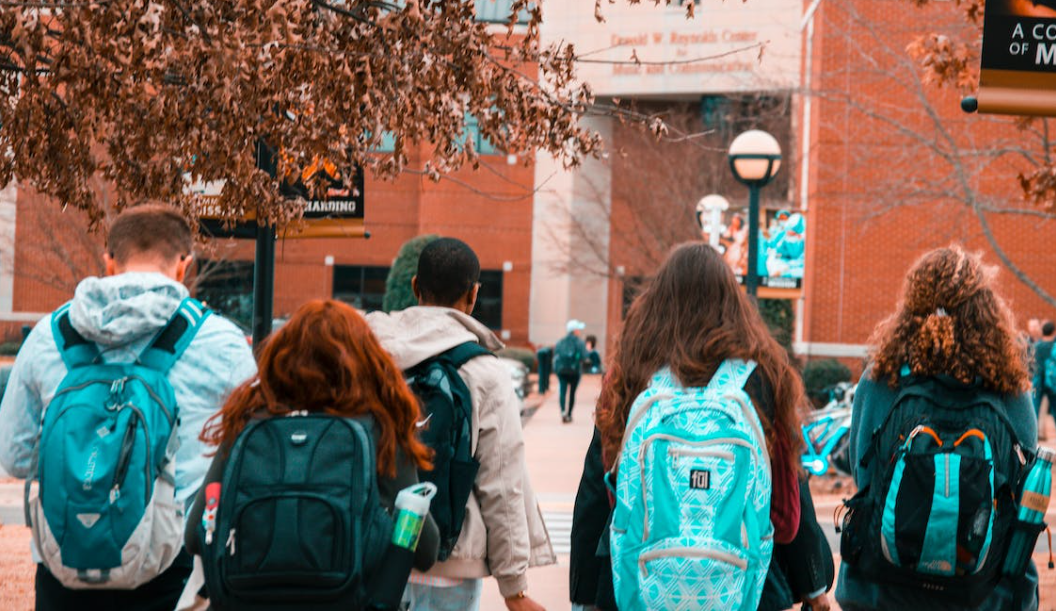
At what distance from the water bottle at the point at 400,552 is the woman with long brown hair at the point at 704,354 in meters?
0.79

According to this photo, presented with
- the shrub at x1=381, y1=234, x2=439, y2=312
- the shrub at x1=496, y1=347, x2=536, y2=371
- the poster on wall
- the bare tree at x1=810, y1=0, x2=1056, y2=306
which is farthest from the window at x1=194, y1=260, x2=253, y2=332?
the bare tree at x1=810, y1=0, x2=1056, y2=306

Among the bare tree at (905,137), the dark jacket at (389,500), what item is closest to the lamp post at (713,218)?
the bare tree at (905,137)

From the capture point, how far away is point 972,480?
4.36 meters

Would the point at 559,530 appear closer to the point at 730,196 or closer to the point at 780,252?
the point at 780,252

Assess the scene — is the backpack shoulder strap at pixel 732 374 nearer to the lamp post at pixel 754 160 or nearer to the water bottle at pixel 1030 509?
the water bottle at pixel 1030 509

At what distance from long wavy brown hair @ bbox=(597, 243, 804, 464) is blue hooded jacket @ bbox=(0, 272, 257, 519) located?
3.78 ft

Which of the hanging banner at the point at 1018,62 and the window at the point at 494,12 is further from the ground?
the window at the point at 494,12

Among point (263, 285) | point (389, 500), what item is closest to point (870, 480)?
point (389, 500)

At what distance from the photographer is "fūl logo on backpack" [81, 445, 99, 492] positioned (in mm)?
3643

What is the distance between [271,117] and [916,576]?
396 centimetres

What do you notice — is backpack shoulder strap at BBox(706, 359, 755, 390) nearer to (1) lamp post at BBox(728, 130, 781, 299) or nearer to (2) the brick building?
(2) the brick building

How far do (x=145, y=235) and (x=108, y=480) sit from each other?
0.91 m

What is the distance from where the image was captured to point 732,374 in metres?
3.92

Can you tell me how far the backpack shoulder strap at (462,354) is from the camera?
14.1 feet
